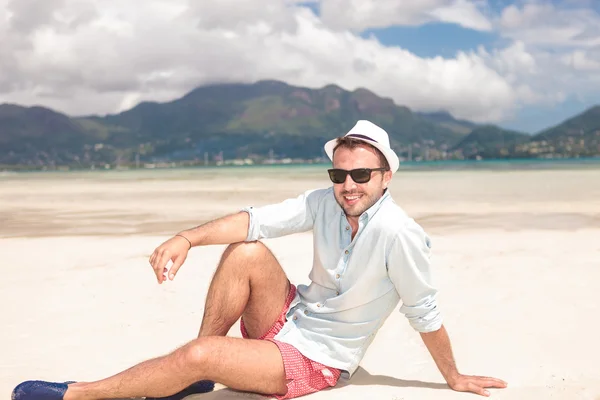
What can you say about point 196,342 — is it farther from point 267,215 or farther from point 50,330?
point 50,330

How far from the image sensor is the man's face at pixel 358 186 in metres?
3.20

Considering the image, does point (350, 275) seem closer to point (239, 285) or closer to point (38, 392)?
point (239, 285)

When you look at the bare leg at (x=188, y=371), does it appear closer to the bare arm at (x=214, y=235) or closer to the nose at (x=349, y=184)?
the bare arm at (x=214, y=235)

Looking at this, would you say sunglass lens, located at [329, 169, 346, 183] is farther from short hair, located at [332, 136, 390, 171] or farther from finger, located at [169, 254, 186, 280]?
finger, located at [169, 254, 186, 280]

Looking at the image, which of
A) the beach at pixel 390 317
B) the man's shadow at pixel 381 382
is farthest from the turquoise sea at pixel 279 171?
the man's shadow at pixel 381 382

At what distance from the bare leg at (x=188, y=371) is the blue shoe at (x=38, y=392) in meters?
0.06

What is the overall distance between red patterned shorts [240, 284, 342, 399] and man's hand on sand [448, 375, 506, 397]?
692 mm

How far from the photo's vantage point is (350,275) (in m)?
3.19

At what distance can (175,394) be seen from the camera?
3.26 m

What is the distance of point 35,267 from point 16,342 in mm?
3430

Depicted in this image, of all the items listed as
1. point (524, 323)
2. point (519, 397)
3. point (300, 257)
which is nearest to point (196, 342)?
point (519, 397)

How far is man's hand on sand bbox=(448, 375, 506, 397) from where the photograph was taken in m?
3.49

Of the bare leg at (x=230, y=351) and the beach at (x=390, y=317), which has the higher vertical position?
the bare leg at (x=230, y=351)

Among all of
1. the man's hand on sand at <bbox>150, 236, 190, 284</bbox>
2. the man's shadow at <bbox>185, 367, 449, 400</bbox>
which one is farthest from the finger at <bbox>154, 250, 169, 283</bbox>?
the man's shadow at <bbox>185, 367, 449, 400</bbox>
